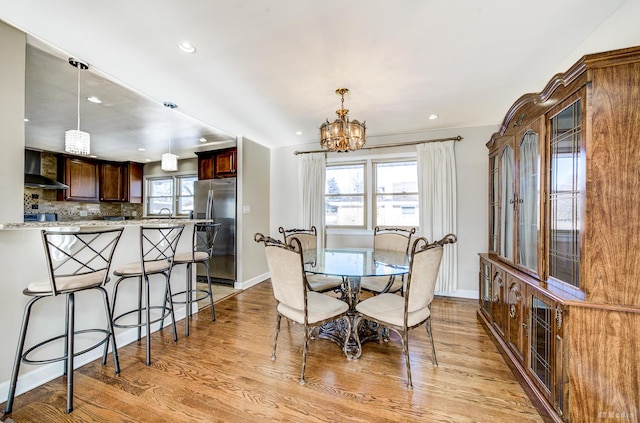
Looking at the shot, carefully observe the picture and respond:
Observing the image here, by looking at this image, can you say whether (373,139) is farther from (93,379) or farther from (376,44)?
(93,379)

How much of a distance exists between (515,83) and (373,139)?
2079 mm

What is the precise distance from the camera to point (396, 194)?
4242 millimetres

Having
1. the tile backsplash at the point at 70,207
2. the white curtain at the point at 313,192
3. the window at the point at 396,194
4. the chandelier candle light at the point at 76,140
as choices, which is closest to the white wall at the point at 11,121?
the chandelier candle light at the point at 76,140

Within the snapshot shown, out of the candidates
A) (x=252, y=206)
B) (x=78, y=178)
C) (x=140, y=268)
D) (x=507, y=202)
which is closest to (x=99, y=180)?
(x=78, y=178)

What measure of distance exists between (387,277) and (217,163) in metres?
3.41

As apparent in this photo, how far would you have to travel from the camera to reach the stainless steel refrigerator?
13.7 feet

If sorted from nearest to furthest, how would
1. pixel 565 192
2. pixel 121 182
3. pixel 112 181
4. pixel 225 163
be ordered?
pixel 565 192
pixel 225 163
pixel 112 181
pixel 121 182

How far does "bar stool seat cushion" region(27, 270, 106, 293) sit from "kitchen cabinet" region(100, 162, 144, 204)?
377 centimetres

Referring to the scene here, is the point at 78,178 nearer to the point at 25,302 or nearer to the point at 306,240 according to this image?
the point at 25,302

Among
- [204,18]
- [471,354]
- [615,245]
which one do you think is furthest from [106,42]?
[471,354]

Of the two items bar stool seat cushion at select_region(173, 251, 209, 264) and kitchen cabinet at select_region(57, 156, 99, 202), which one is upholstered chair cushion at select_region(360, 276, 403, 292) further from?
kitchen cabinet at select_region(57, 156, 99, 202)

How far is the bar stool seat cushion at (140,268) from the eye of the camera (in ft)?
7.08

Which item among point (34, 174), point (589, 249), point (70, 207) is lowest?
point (589, 249)

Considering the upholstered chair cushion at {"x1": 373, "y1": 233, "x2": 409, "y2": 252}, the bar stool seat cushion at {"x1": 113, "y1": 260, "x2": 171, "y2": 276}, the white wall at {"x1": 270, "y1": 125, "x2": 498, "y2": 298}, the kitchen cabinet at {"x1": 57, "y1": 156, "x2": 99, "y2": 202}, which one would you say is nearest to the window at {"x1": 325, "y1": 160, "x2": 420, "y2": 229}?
the white wall at {"x1": 270, "y1": 125, "x2": 498, "y2": 298}
